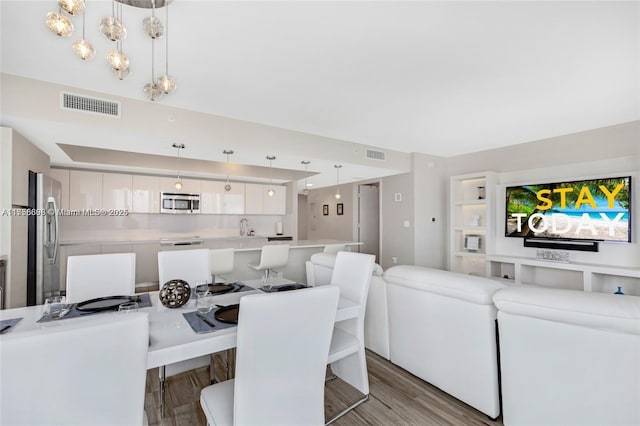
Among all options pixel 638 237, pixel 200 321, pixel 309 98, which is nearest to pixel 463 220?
pixel 638 237

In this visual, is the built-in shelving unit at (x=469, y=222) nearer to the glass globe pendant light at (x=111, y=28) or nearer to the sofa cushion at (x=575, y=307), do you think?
the sofa cushion at (x=575, y=307)

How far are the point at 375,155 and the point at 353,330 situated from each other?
3.65 metres

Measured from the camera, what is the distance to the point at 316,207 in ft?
31.7

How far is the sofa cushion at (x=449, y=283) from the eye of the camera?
192cm

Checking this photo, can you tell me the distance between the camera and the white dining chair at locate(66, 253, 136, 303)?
2234mm

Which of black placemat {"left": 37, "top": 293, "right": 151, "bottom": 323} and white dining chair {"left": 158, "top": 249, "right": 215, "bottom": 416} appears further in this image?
white dining chair {"left": 158, "top": 249, "right": 215, "bottom": 416}

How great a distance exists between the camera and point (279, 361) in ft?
4.29

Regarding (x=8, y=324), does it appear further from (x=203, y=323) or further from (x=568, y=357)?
(x=568, y=357)

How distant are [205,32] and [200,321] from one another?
1.89m

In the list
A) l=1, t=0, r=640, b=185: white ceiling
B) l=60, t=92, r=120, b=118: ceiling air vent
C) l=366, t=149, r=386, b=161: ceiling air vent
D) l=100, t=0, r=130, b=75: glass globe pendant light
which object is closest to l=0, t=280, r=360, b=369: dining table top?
l=100, t=0, r=130, b=75: glass globe pendant light

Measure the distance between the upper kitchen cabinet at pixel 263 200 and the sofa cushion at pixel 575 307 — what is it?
570 cm

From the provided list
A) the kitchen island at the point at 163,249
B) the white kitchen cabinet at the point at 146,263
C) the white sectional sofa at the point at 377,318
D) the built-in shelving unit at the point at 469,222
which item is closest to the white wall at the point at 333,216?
the kitchen island at the point at 163,249

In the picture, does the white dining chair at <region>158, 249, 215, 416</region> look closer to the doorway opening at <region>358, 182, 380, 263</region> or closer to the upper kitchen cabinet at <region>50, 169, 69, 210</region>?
the upper kitchen cabinet at <region>50, 169, 69, 210</region>

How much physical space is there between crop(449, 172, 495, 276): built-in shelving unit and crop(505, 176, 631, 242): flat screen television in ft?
1.51
